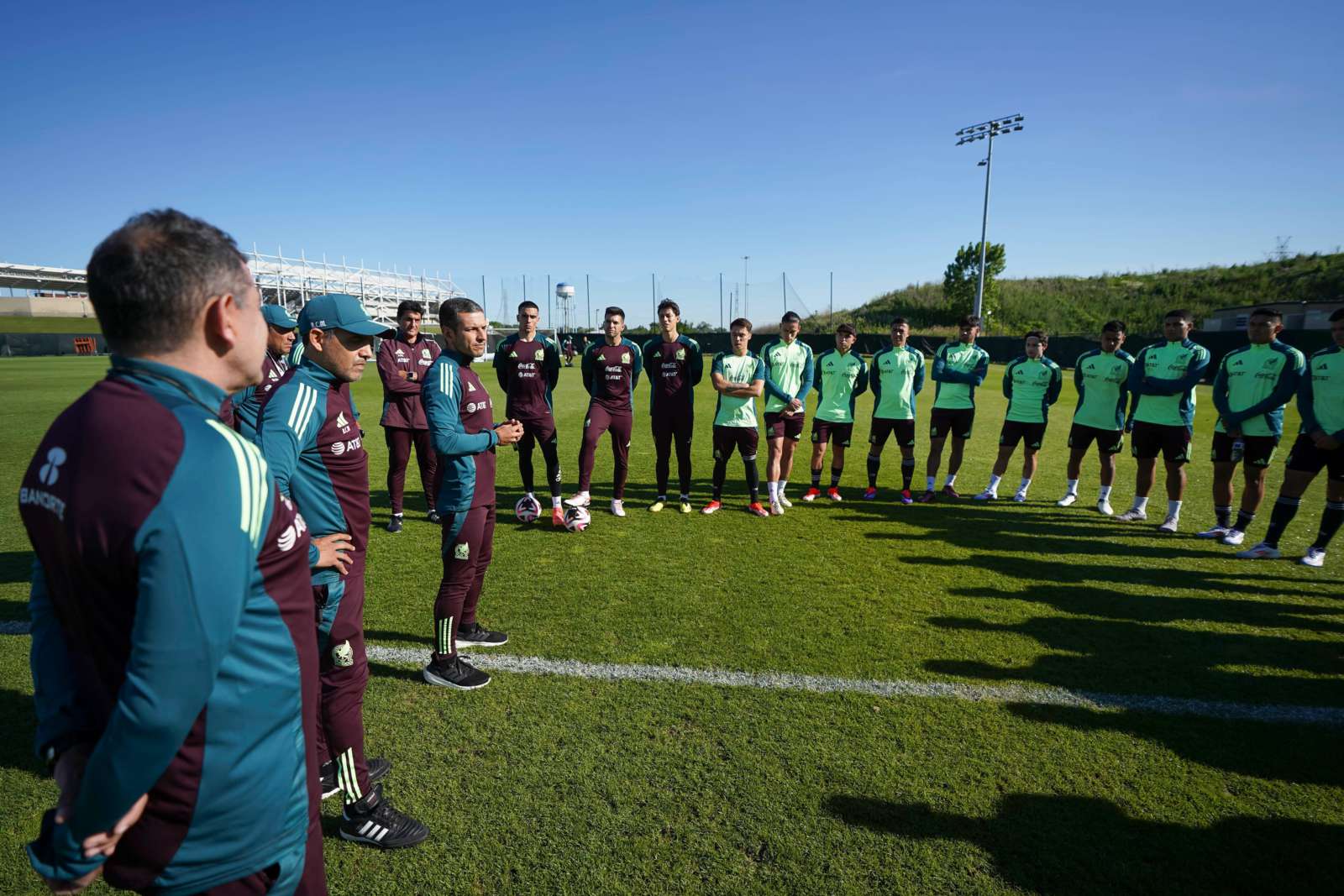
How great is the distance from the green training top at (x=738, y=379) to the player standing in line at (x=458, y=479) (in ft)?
14.0

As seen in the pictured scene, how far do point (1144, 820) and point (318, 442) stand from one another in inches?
157

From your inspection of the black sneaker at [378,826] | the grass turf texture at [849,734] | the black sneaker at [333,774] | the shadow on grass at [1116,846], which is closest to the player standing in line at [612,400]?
the grass turf texture at [849,734]

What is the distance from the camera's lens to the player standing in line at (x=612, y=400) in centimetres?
771

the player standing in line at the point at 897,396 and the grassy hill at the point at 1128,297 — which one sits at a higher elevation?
the grassy hill at the point at 1128,297

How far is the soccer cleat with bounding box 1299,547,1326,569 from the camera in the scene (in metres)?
6.11

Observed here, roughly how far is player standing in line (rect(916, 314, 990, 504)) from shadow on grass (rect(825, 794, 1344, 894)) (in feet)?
19.7

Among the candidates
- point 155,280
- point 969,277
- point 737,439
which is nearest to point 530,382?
point 737,439

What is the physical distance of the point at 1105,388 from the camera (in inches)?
314

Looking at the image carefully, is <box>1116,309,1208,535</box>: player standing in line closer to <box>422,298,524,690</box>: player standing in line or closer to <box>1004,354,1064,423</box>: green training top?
<box>1004,354,1064,423</box>: green training top

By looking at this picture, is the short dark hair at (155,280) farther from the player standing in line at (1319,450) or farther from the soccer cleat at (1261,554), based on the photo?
the soccer cleat at (1261,554)

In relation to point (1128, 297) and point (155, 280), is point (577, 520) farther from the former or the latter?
point (1128, 297)

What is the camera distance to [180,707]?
111 cm

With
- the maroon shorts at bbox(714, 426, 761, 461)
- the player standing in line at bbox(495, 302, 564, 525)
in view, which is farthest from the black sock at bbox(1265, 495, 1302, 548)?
the player standing in line at bbox(495, 302, 564, 525)

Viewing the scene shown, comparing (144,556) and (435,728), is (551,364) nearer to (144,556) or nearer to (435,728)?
(435,728)
